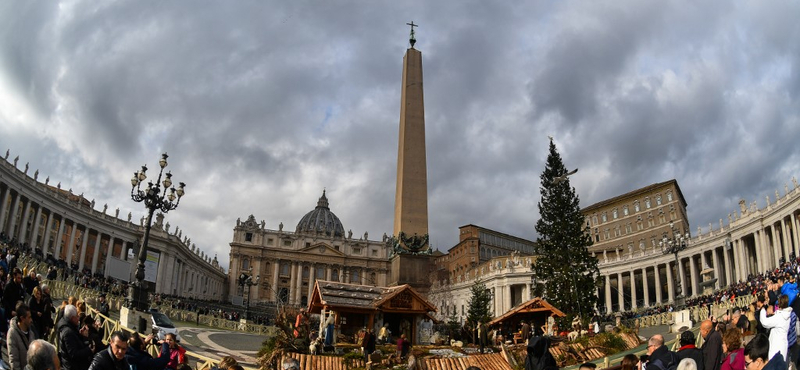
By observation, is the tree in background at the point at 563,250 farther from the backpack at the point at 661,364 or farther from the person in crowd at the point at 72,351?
the person in crowd at the point at 72,351

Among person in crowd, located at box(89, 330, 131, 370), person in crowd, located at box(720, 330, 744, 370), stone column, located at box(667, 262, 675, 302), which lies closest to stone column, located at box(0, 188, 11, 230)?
person in crowd, located at box(89, 330, 131, 370)

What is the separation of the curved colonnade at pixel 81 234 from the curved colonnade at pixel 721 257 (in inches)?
2095

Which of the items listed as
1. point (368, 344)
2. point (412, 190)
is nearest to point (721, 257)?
point (412, 190)

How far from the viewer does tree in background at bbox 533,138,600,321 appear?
3547cm

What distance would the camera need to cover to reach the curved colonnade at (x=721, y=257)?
47188 millimetres

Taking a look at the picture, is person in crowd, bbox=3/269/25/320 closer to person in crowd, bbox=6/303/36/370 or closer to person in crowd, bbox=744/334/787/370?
person in crowd, bbox=6/303/36/370

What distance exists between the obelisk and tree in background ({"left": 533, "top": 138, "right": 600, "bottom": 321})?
17.2 meters

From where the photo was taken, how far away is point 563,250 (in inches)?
1489

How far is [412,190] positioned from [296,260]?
105333 mm

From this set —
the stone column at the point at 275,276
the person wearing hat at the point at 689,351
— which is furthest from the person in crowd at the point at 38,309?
the stone column at the point at 275,276

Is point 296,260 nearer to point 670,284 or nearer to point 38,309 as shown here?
point 670,284

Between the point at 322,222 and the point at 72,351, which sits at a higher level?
the point at 322,222

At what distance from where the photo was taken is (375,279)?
128375mm

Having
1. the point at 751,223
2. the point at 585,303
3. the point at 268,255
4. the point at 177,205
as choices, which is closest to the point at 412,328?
the point at 177,205
